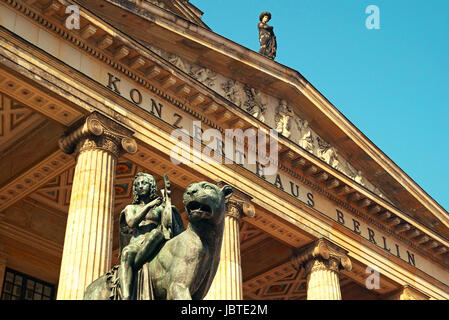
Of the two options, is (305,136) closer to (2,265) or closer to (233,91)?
(233,91)

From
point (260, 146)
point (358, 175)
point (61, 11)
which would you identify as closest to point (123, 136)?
point (61, 11)

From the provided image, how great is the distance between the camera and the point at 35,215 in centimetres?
2252

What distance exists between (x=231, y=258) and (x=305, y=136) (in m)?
6.97

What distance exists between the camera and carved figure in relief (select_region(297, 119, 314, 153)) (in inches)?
989

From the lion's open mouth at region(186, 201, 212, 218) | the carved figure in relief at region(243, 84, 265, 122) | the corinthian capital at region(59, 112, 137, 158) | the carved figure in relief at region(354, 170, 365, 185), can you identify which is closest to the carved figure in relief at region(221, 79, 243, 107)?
the carved figure in relief at region(243, 84, 265, 122)

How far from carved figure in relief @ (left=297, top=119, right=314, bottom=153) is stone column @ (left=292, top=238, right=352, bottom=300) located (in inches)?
132

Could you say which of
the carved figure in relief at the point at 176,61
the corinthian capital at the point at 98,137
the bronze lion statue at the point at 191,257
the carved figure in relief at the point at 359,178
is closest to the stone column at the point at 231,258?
the corinthian capital at the point at 98,137

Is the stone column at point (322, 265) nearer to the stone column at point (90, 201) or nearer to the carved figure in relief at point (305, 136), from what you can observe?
the carved figure in relief at point (305, 136)

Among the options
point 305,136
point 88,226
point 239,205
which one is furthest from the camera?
point 305,136

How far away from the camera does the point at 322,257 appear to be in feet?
76.0

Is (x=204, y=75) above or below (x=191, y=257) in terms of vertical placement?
above

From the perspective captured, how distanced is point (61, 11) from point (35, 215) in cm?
714

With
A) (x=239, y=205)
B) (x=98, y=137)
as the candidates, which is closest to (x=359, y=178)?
(x=239, y=205)

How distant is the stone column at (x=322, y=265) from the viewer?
2289 cm
